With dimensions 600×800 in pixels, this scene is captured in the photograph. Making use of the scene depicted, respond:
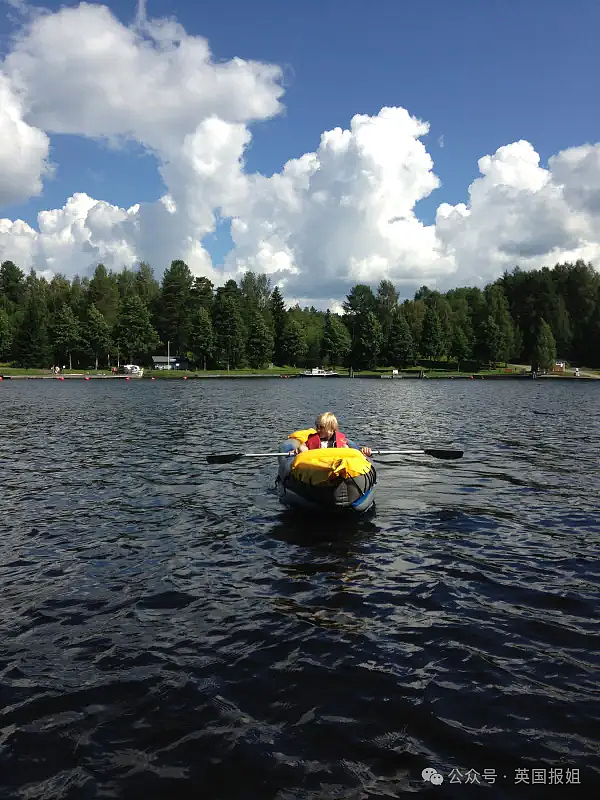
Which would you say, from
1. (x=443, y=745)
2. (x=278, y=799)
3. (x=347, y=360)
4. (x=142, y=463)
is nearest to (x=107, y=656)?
(x=278, y=799)

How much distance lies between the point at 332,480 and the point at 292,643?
19.6 ft

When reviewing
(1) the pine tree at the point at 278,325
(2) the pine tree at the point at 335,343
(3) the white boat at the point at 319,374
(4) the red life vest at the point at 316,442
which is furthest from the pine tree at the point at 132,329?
(4) the red life vest at the point at 316,442

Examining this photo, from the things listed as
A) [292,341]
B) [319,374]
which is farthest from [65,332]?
[319,374]

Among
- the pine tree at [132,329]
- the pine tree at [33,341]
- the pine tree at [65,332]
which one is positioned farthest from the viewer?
the pine tree at [132,329]

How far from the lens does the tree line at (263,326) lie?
14025cm

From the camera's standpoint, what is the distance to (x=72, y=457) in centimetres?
2555

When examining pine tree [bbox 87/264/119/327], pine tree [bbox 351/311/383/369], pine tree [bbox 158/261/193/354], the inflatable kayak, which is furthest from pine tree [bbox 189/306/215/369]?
the inflatable kayak

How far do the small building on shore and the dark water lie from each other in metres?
133

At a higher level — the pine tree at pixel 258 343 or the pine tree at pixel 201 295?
the pine tree at pixel 201 295

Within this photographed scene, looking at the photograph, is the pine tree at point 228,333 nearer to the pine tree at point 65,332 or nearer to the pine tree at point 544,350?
the pine tree at point 65,332

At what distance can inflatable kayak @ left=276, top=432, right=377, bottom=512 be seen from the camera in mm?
14656

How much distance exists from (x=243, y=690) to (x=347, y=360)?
163m

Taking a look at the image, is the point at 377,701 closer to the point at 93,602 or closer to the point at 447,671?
the point at 447,671

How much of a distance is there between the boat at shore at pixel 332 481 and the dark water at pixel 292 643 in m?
0.68
